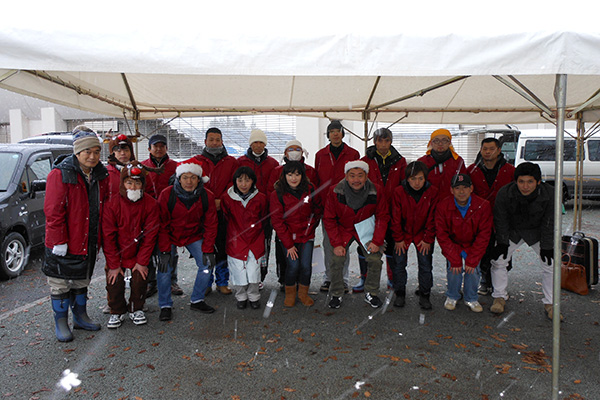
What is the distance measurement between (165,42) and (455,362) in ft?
10.7

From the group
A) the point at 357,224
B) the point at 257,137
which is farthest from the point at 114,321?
the point at 357,224

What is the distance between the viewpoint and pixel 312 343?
3.55 meters

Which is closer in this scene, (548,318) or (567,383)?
(567,383)

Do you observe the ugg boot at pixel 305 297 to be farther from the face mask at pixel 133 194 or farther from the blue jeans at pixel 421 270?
the face mask at pixel 133 194

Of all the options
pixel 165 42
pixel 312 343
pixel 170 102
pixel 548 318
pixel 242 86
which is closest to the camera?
pixel 165 42

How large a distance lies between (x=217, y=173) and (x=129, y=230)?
134cm

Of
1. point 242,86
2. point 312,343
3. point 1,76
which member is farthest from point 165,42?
point 242,86

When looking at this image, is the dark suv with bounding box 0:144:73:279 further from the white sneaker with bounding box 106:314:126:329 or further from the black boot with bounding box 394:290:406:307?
the black boot with bounding box 394:290:406:307

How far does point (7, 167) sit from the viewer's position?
18.9 feet

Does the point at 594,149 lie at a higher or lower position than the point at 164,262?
higher

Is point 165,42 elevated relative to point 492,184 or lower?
elevated

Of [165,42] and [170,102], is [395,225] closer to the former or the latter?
[165,42]

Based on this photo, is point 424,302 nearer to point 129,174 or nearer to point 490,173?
point 490,173

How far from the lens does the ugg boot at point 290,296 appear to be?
173 inches
